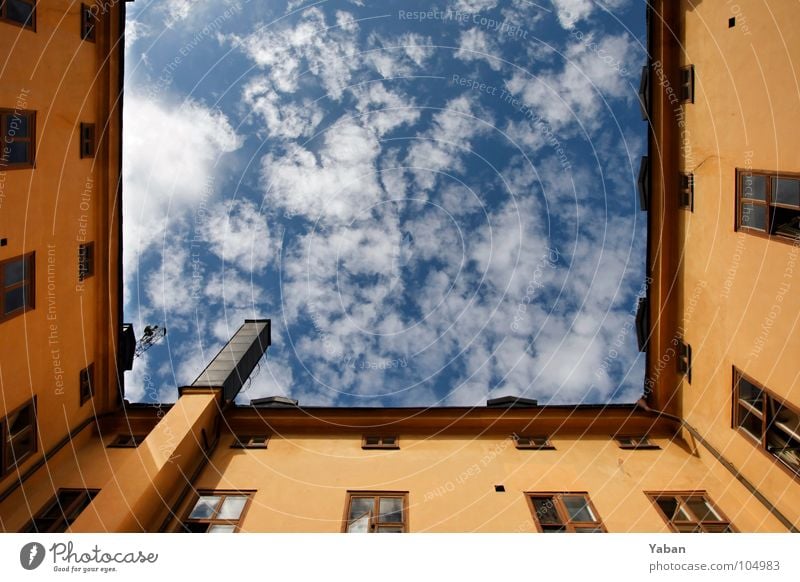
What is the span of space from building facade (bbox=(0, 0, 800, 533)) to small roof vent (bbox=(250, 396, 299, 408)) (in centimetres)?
42

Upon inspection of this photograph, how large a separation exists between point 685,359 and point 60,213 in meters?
20.8

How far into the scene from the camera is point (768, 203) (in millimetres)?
10781

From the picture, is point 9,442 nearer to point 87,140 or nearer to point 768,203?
point 87,140

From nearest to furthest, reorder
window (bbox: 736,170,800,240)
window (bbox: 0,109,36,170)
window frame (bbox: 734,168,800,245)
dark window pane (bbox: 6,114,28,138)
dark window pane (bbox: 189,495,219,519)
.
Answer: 1. window (bbox: 736,170,800,240)
2. window frame (bbox: 734,168,800,245)
3. window (bbox: 0,109,36,170)
4. dark window pane (bbox: 6,114,28,138)
5. dark window pane (bbox: 189,495,219,519)

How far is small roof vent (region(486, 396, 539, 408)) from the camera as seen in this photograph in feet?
56.0

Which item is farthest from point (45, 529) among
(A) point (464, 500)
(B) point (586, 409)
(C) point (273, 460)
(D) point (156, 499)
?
(B) point (586, 409)

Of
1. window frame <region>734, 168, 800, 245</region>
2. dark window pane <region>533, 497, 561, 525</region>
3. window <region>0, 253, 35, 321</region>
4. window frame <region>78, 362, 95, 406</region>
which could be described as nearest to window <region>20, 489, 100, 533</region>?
window frame <region>78, 362, 95, 406</region>

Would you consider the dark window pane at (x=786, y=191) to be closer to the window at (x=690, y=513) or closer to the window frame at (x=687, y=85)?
the window frame at (x=687, y=85)

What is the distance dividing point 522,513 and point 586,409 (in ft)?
18.8

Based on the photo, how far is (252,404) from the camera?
17844mm

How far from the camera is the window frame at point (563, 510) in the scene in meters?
12.1

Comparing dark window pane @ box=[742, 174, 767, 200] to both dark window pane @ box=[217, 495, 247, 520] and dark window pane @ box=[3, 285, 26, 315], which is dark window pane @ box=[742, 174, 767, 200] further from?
dark window pane @ box=[3, 285, 26, 315]
